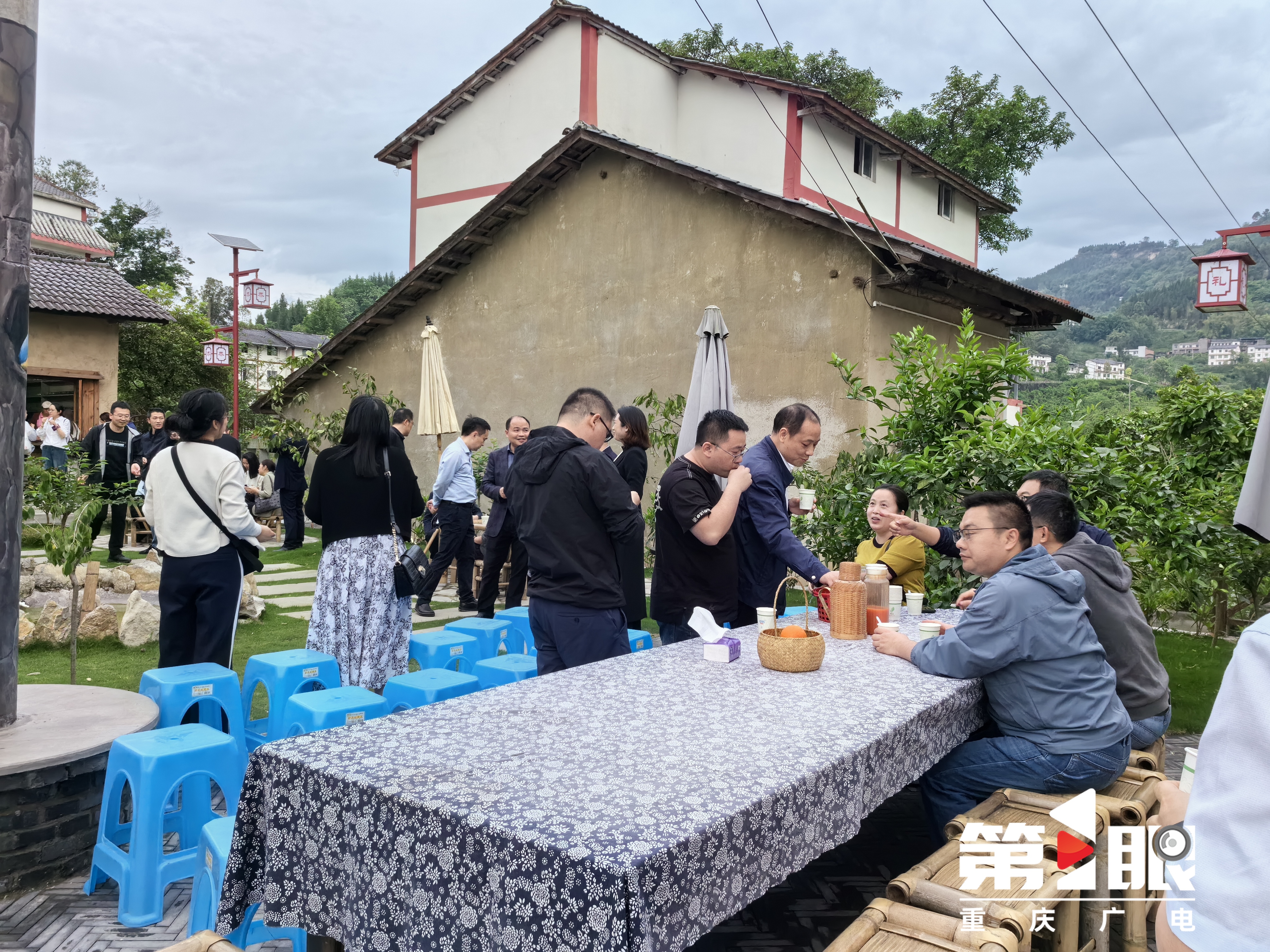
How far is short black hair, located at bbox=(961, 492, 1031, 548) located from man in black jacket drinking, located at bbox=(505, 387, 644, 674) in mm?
1457

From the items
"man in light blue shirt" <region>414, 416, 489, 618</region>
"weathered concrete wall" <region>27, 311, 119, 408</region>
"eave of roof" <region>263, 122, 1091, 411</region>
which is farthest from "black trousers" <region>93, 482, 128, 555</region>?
"weathered concrete wall" <region>27, 311, 119, 408</region>

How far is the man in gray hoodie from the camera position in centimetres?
375

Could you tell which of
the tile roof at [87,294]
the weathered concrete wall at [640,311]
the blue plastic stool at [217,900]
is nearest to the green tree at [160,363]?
the tile roof at [87,294]

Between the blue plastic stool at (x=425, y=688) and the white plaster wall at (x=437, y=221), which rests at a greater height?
the white plaster wall at (x=437, y=221)

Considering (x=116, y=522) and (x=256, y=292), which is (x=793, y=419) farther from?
(x=256, y=292)

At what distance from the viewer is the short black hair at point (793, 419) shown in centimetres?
470

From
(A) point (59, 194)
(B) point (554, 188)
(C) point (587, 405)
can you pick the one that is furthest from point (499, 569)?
(A) point (59, 194)

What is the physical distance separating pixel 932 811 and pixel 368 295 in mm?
94218

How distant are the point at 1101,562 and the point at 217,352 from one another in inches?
957

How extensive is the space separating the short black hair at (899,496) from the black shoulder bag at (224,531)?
3.59 metres

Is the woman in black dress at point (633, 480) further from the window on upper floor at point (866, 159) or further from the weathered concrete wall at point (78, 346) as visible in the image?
the weathered concrete wall at point (78, 346)

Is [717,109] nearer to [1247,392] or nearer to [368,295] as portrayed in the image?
[1247,392]

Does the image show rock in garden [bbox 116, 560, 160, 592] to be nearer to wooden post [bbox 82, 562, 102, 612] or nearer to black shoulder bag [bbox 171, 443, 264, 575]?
wooden post [bbox 82, 562, 102, 612]

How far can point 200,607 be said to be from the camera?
474cm
